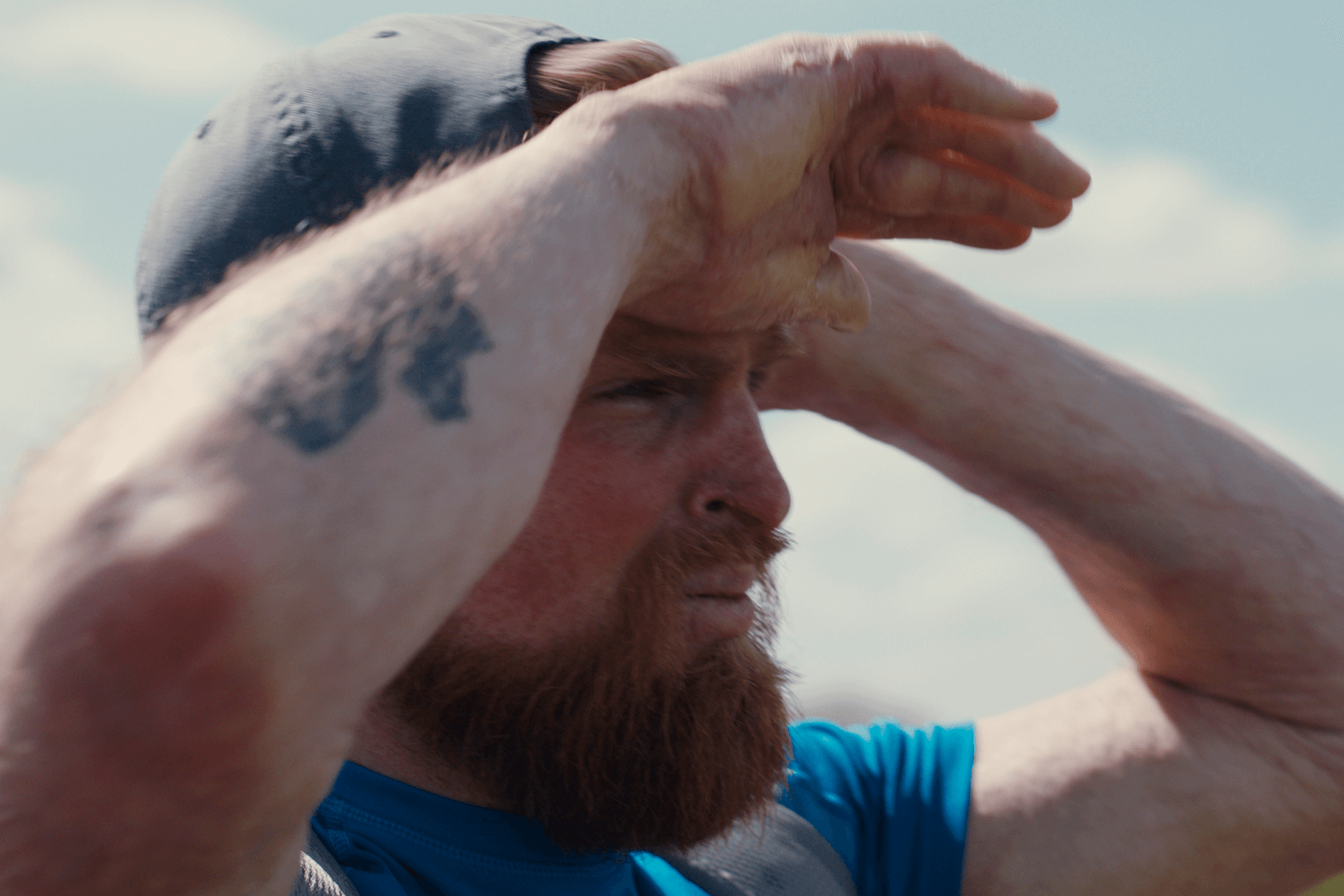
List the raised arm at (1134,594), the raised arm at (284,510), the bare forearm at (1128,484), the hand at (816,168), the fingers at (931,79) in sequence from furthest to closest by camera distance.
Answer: the bare forearm at (1128,484) → the raised arm at (1134,594) → the fingers at (931,79) → the hand at (816,168) → the raised arm at (284,510)

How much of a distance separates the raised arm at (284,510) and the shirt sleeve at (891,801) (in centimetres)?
137

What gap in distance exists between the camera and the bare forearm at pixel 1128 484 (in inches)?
81.2

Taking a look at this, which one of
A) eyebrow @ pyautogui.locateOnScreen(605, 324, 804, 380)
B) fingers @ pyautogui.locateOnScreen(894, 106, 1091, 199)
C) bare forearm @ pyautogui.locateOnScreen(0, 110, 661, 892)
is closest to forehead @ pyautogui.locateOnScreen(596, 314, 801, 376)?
eyebrow @ pyautogui.locateOnScreen(605, 324, 804, 380)

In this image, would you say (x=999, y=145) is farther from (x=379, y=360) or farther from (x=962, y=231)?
(x=379, y=360)

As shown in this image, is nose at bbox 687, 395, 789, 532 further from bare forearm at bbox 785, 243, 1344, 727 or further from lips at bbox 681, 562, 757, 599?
bare forearm at bbox 785, 243, 1344, 727

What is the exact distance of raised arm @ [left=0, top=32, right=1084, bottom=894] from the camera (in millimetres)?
655

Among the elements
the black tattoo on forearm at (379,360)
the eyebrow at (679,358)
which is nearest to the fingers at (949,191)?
the eyebrow at (679,358)

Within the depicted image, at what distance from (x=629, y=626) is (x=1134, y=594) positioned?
3.96 ft

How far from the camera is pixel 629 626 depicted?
59.3 inches

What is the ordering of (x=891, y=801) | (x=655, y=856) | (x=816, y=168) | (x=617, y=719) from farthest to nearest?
(x=891, y=801)
(x=655, y=856)
(x=617, y=719)
(x=816, y=168)

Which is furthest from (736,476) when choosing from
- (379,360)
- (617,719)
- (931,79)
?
(379,360)

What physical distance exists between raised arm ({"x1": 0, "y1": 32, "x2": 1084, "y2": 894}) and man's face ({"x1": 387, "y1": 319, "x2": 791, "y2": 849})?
0.51 metres

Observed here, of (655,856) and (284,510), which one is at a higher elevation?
(284,510)

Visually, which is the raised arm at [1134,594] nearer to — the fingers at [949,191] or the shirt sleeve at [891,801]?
the shirt sleeve at [891,801]
